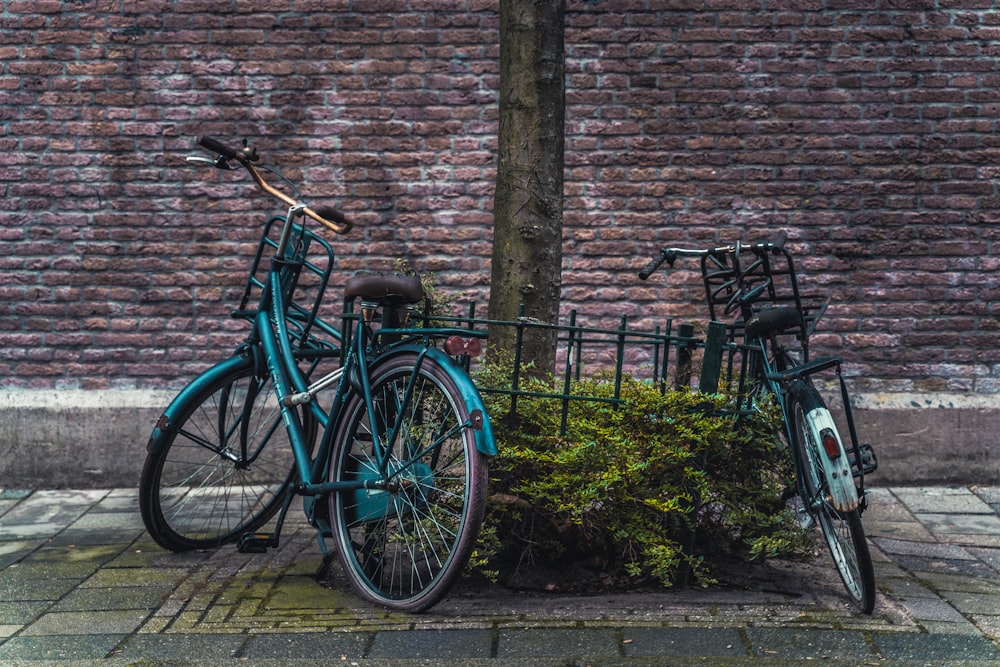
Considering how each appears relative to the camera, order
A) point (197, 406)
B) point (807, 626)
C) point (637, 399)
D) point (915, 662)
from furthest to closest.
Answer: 1. point (197, 406)
2. point (637, 399)
3. point (807, 626)
4. point (915, 662)

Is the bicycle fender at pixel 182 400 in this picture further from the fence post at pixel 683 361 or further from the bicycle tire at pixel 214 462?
the fence post at pixel 683 361

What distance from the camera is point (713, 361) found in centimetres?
395

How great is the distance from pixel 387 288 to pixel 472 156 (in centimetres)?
231

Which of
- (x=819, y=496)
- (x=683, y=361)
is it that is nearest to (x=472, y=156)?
(x=683, y=361)

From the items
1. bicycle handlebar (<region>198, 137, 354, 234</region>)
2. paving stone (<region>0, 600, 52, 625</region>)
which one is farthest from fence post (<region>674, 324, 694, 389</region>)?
paving stone (<region>0, 600, 52, 625</region>)

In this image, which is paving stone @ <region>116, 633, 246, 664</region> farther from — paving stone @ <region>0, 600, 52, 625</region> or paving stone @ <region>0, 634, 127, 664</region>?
paving stone @ <region>0, 600, 52, 625</region>

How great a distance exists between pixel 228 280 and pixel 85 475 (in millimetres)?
1316

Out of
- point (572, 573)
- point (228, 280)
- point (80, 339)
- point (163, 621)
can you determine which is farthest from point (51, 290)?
point (572, 573)

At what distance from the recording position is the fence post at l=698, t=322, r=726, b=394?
155 inches

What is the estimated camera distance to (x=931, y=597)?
390cm

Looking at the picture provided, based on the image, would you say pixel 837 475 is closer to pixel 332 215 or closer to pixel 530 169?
pixel 530 169

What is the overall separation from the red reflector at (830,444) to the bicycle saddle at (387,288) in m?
1.45

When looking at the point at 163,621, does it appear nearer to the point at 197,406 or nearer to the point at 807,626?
the point at 197,406

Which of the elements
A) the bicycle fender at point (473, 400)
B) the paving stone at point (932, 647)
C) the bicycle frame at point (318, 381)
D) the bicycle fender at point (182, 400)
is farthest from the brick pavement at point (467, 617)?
the bicycle fender at point (473, 400)
